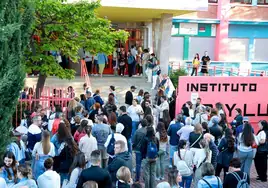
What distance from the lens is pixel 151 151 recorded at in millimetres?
9609

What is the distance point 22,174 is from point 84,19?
8833 millimetres

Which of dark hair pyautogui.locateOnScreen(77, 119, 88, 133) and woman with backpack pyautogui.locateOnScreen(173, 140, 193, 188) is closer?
woman with backpack pyautogui.locateOnScreen(173, 140, 193, 188)

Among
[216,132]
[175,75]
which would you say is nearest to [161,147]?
[216,132]

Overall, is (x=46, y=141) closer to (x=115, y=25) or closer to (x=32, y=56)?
(x=32, y=56)

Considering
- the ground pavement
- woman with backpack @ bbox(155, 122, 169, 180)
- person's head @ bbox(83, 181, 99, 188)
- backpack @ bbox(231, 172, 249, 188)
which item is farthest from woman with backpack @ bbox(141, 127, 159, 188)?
the ground pavement

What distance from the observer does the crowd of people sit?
718cm

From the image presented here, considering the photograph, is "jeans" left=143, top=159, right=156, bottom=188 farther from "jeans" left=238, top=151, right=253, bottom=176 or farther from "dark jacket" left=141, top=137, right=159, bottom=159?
"jeans" left=238, top=151, right=253, bottom=176

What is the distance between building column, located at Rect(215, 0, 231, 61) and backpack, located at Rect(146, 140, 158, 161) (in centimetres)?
2414

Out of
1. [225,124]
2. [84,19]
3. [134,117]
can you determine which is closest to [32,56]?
[84,19]

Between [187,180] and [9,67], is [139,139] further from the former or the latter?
[9,67]

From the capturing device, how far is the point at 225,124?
11.8 meters

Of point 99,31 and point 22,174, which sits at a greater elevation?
point 99,31

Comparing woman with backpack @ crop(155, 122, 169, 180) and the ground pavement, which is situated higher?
the ground pavement

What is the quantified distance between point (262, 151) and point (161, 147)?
9.07ft
